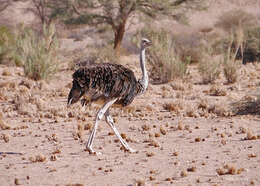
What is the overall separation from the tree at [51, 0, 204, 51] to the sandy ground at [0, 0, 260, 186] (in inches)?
375

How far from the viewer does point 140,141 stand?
27.9ft

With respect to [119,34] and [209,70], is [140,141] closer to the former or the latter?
[209,70]

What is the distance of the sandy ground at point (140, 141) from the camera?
6.30 m

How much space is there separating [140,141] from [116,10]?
1647cm

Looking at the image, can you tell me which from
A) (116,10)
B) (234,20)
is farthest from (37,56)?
(234,20)

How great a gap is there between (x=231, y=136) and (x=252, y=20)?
96.5 ft

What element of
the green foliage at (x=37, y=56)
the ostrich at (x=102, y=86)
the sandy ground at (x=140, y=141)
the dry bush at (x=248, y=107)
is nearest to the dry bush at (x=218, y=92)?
the sandy ground at (x=140, y=141)

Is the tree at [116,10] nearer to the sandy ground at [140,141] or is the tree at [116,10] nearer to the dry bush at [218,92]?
the sandy ground at [140,141]

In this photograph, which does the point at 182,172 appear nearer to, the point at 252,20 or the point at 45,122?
the point at 45,122

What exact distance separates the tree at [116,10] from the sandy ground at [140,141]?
953 centimetres

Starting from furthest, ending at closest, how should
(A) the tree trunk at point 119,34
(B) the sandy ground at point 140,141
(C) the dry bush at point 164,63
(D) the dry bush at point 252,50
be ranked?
(A) the tree trunk at point 119,34 < (D) the dry bush at point 252,50 < (C) the dry bush at point 164,63 < (B) the sandy ground at point 140,141

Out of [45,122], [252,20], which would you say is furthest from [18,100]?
[252,20]

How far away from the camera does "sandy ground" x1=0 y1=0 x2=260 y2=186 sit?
20.7 feet

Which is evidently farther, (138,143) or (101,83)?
(138,143)
